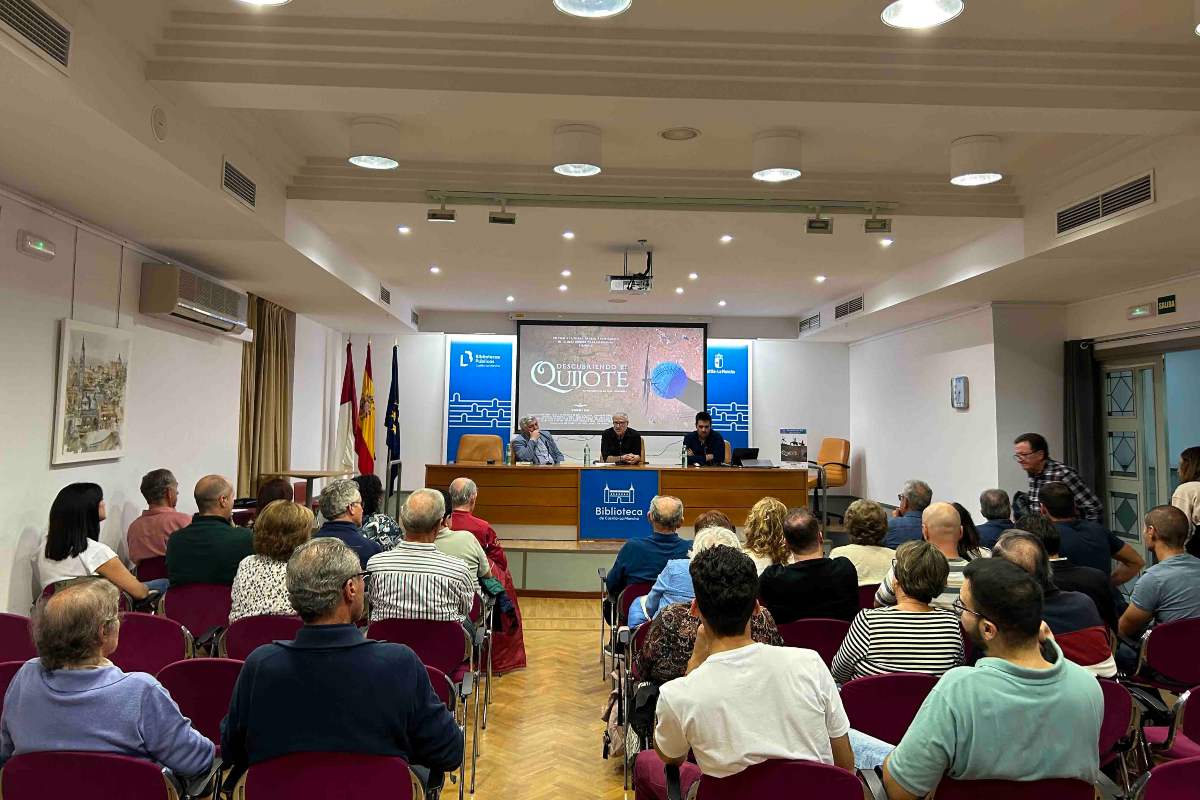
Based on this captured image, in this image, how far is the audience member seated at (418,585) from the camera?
3.09m

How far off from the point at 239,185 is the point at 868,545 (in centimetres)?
427

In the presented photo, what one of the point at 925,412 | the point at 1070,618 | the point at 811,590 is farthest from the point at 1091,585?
the point at 925,412

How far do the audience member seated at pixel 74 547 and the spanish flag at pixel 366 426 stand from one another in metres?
6.29

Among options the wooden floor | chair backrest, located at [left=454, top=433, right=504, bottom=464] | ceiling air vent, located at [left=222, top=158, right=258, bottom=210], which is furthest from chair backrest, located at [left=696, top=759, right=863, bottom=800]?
chair backrest, located at [left=454, top=433, right=504, bottom=464]

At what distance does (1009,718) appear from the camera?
1.61 metres

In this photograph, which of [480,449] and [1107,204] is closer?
[1107,204]

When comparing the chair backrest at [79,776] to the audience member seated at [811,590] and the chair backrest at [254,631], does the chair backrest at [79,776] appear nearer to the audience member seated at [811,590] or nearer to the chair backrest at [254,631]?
the chair backrest at [254,631]

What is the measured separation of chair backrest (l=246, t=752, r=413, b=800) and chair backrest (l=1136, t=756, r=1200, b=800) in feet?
5.44

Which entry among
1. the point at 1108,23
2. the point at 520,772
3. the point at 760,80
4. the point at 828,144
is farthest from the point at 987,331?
the point at 520,772

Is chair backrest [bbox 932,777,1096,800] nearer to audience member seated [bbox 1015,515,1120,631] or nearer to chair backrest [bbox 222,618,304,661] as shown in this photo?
audience member seated [bbox 1015,515,1120,631]

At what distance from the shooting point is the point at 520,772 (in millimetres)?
3238

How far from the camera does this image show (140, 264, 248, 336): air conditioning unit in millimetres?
5668

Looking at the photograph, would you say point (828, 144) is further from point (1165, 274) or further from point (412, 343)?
point (412, 343)

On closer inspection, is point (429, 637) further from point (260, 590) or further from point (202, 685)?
point (202, 685)
